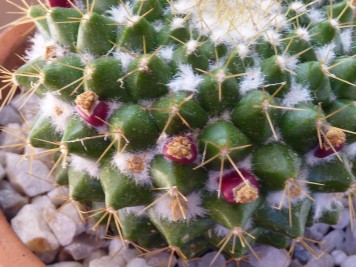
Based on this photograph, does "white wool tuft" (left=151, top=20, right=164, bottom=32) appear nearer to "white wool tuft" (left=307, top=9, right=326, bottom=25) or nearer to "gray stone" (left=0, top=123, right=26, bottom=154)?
"white wool tuft" (left=307, top=9, right=326, bottom=25)

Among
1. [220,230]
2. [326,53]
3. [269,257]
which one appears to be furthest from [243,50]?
[269,257]

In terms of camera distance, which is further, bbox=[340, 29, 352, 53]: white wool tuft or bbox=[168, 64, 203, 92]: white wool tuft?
bbox=[340, 29, 352, 53]: white wool tuft

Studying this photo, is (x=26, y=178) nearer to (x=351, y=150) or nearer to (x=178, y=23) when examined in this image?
(x=178, y=23)

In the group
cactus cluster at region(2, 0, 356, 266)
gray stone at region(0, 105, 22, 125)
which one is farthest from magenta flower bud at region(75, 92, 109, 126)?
gray stone at region(0, 105, 22, 125)

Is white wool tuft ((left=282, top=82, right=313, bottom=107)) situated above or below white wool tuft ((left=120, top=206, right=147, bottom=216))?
above

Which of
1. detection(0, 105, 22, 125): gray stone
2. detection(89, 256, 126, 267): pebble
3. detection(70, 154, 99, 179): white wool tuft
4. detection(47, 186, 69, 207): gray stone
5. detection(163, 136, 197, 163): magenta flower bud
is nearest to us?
detection(163, 136, 197, 163): magenta flower bud

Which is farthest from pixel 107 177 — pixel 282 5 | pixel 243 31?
pixel 282 5
